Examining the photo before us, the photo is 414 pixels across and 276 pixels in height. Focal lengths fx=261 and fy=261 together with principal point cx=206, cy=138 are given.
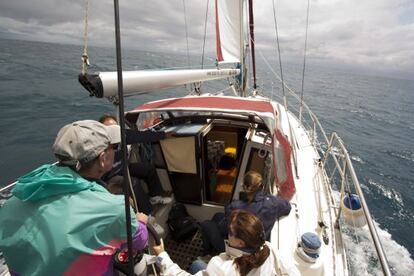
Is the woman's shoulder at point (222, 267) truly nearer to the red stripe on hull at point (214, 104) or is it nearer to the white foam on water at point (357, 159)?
the red stripe on hull at point (214, 104)

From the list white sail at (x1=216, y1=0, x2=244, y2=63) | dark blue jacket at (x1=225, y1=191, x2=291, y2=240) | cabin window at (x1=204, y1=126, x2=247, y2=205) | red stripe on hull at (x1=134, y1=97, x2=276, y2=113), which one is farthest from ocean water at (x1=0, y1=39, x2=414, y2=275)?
dark blue jacket at (x1=225, y1=191, x2=291, y2=240)

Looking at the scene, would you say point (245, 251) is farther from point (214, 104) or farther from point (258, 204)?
point (214, 104)

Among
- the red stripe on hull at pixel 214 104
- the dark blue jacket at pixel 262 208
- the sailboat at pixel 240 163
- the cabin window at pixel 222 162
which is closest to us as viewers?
the sailboat at pixel 240 163

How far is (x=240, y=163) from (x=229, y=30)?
457 centimetres

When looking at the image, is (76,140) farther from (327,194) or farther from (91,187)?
(327,194)

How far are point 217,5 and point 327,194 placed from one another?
5.65m

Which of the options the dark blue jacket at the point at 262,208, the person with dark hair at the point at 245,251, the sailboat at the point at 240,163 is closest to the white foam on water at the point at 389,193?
the sailboat at the point at 240,163

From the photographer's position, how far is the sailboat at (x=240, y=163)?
7.66 ft

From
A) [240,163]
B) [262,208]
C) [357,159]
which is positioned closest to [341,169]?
[240,163]

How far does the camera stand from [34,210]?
1.30 metres

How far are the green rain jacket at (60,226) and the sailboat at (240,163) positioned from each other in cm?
74

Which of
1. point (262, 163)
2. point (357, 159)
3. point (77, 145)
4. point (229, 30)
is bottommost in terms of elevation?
point (357, 159)

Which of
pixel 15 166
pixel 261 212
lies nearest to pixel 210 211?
pixel 261 212

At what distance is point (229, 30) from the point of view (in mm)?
7250
